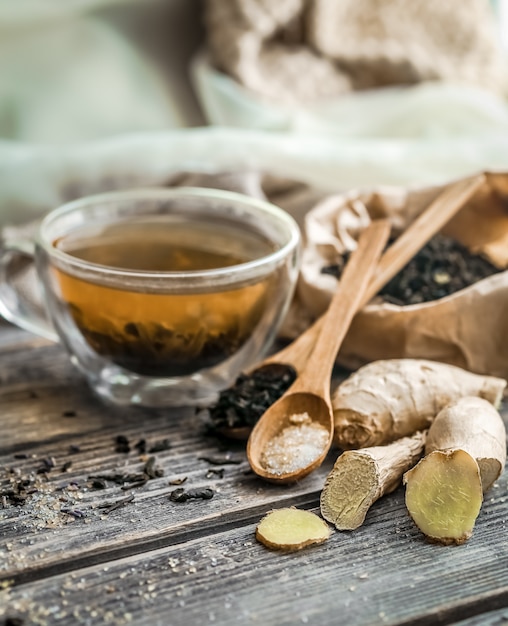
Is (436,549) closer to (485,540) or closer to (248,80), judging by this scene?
(485,540)

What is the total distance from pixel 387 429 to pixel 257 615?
0.30 m

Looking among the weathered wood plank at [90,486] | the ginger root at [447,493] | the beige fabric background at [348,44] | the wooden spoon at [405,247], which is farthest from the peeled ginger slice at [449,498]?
the beige fabric background at [348,44]

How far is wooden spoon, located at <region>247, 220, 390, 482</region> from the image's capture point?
35.0 inches

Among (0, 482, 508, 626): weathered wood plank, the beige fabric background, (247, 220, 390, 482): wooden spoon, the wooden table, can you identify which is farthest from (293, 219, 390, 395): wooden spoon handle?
the beige fabric background

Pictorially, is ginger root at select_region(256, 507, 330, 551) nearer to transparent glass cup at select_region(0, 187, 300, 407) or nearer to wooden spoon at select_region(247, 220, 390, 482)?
wooden spoon at select_region(247, 220, 390, 482)

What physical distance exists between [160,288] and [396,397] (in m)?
0.29

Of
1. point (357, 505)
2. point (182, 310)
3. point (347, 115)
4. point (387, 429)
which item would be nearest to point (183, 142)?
point (347, 115)

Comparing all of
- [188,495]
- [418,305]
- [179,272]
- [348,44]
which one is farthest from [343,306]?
[348,44]

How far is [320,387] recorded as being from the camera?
0.96 metres

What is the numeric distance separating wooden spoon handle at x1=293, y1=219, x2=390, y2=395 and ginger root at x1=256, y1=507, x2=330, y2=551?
177 millimetres

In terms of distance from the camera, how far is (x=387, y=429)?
3.05 feet

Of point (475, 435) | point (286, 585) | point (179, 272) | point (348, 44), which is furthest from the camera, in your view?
point (348, 44)

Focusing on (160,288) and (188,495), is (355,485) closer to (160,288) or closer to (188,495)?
(188,495)

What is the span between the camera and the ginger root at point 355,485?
82cm
